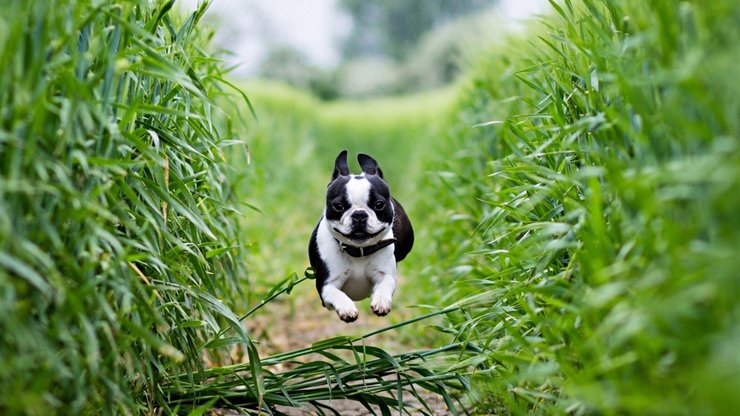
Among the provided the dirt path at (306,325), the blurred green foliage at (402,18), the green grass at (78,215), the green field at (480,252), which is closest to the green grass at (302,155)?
the dirt path at (306,325)

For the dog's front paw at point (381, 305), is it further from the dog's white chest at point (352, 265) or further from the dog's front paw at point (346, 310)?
the dog's white chest at point (352, 265)

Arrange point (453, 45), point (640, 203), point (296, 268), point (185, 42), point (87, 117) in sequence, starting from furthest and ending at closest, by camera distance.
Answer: point (453, 45) < point (296, 268) < point (185, 42) < point (87, 117) < point (640, 203)

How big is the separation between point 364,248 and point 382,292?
6.8 inches

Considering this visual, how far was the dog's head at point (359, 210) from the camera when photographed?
2742 mm

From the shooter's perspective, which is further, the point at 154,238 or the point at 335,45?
the point at 335,45

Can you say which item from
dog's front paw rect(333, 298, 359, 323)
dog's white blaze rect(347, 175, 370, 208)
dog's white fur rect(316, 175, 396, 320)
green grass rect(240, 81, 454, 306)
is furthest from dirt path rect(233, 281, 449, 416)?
dog's white blaze rect(347, 175, 370, 208)

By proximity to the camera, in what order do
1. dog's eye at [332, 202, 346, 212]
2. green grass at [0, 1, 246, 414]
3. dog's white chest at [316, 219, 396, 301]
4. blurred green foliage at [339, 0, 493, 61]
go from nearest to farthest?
green grass at [0, 1, 246, 414], dog's eye at [332, 202, 346, 212], dog's white chest at [316, 219, 396, 301], blurred green foliage at [339, 0, 493, 61]

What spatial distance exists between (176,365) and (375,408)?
1088 mm

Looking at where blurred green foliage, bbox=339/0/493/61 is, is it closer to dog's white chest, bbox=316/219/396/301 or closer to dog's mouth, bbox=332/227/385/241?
dog's white chest, bbox=316/219/396/301

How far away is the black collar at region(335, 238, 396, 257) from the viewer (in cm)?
287

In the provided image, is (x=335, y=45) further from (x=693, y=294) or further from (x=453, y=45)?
(x=693, y=294)

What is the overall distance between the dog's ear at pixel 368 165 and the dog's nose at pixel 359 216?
34cm

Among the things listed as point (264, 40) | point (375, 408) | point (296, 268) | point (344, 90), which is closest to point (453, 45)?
point (344, 90)

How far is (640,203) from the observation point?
6.05 ft
